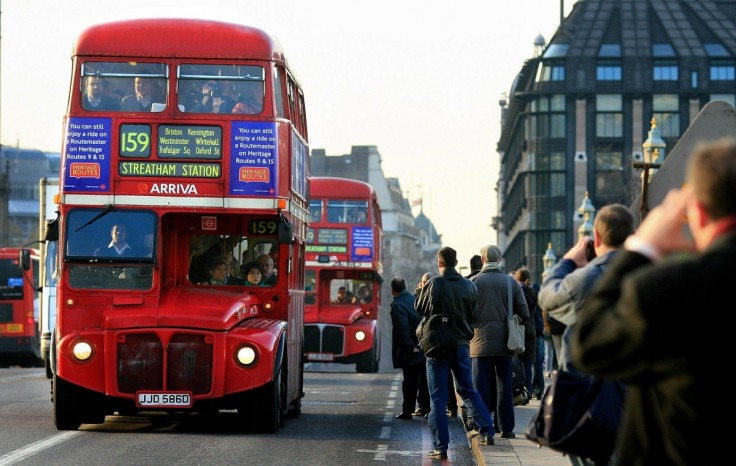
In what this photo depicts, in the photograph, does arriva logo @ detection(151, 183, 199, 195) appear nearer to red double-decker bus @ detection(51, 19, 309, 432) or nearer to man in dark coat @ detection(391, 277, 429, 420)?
red double-decker bus @ detection(51, 19, 309, 432)

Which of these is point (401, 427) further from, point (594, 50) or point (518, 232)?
point (518, 232)

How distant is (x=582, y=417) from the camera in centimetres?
623

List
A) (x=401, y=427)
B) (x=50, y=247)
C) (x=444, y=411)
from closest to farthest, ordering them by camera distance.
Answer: (x=444, y=411), (x=401, y=427), (x=50, y=247)

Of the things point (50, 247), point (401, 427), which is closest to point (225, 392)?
point (401, 427)

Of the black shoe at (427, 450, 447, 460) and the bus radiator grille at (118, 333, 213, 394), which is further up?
the bus radiator grille at (118, 333, 213, 394)

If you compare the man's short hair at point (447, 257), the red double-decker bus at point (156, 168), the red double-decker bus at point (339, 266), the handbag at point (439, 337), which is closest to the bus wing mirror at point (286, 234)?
the red double-decker bus at point (156, 168)

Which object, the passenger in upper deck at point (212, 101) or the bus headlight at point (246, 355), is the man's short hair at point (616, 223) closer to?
the bus headlight at point (246, 355)

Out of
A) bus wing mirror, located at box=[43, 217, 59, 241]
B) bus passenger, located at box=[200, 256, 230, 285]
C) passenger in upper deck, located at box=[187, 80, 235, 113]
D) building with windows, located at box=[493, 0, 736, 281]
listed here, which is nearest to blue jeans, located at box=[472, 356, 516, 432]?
bus passenger, located at box=[200, 256, 230, 285]

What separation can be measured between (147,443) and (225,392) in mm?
1093

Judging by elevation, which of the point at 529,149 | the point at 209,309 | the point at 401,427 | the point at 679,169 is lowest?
the point at 401,427

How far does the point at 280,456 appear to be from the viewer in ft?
45.0

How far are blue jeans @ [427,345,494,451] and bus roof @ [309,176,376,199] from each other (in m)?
21.5

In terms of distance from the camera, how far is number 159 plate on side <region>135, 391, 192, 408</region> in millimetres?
15219

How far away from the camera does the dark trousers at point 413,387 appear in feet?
60.8
